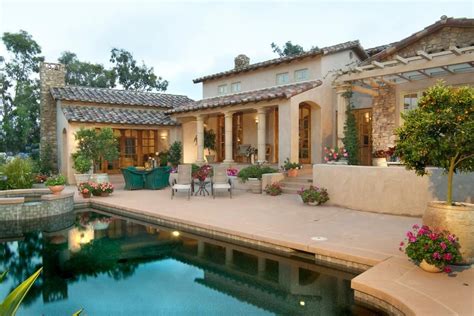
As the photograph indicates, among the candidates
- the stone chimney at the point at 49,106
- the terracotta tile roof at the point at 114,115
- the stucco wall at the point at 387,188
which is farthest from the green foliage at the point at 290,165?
the stone chimney at the point at 49,106

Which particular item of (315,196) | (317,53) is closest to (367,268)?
(315,196)

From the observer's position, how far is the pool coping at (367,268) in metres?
3.70

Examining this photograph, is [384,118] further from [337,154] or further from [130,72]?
[130,72]

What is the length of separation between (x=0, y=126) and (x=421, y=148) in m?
28.9

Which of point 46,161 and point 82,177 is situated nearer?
point 82,177

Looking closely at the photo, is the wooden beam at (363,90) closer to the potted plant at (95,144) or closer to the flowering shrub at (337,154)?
the flowering shrub at (337,154)

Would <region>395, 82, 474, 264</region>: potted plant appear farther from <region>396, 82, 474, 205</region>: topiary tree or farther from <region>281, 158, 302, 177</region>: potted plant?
<region>281, 158, 302, 177</region>: potted plant

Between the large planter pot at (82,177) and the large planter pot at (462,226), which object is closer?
the large planter pot at (462,226)

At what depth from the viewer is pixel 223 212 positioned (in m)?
8.95

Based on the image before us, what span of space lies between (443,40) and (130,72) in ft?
101

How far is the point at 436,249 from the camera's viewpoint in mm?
4395

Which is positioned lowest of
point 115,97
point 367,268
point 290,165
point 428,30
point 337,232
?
point 367,268

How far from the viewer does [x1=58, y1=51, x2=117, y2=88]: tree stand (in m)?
34.1

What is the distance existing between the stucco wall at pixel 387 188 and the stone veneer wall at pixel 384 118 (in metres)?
3.77
